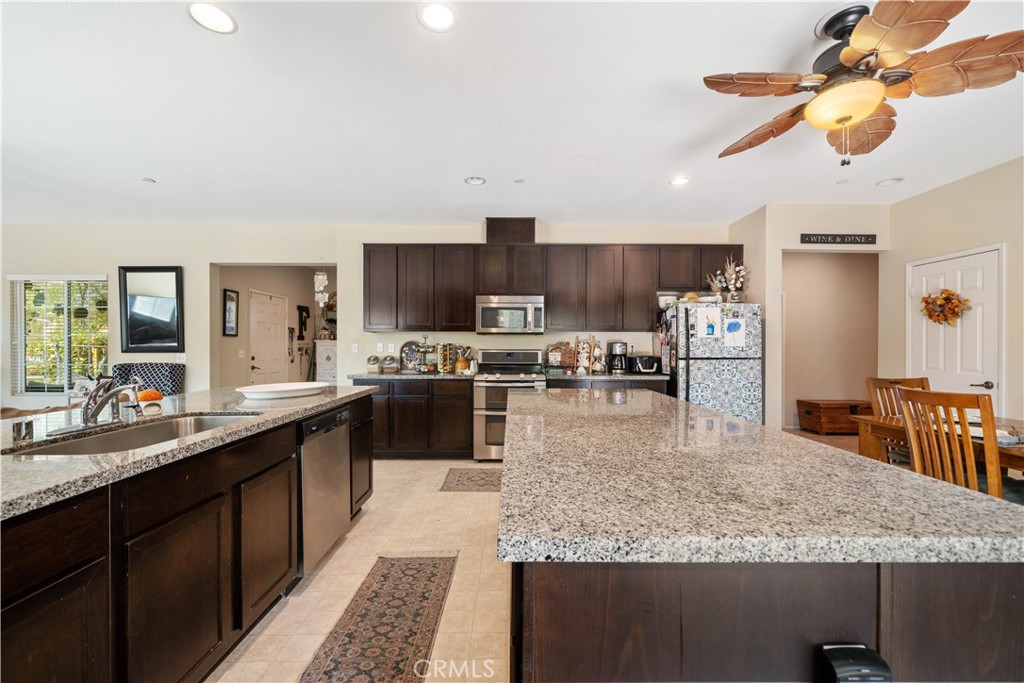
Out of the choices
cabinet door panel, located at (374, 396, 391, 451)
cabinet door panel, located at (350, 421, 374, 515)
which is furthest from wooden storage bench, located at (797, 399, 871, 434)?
cabinet door panel, located at (350, 421, 374, 515)

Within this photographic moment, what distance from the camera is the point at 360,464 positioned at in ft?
8.92

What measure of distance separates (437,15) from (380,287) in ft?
10.8

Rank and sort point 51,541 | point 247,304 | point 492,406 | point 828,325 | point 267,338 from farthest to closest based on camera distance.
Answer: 1. point 267,338
2. point 247,304
3. point 828,325
4. point 492,406
5. point 51,541

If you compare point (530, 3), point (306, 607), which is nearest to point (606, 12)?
point (530, 3)

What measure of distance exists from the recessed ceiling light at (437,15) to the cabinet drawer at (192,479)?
1.83 m

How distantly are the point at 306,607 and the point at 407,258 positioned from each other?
11.4ft

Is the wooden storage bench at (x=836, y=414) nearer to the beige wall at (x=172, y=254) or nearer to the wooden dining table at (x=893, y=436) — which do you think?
the wooden dining table at (x=893, y=436)

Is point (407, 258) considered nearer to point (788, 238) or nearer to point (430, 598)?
point (430, 598)

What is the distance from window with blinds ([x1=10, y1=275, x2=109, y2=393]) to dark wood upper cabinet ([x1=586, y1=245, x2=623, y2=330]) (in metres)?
5.66

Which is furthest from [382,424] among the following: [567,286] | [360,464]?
[567,286]

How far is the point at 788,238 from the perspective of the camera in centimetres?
400

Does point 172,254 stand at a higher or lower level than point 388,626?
higher

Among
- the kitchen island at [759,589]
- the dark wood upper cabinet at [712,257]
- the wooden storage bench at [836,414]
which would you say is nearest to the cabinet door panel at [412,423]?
the dark wood upper cabinet at [712,257]

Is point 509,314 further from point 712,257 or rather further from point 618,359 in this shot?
point 712,257
